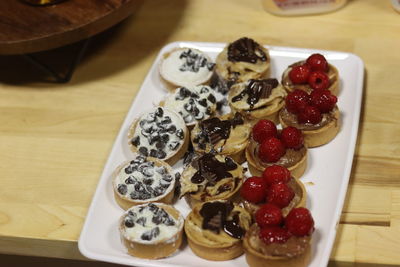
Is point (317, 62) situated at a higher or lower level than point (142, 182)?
higher

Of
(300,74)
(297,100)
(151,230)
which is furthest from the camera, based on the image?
(300,74)

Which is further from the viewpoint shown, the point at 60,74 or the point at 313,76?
the point at 60,74

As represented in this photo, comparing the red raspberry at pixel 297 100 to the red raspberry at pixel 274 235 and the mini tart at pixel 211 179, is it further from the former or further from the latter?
the red raspberry at pixel 274 235

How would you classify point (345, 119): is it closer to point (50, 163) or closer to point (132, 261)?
point (132, 261)

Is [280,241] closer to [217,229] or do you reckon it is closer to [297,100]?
[217,229]

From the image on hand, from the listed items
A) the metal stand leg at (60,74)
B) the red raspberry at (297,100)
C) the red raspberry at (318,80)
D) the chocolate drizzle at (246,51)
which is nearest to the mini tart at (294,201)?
A: the red raspberry at (297,100)

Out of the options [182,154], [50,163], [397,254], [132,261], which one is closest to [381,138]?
[397,254]

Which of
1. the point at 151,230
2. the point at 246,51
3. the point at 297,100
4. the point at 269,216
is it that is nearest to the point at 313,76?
the point at 297,100
